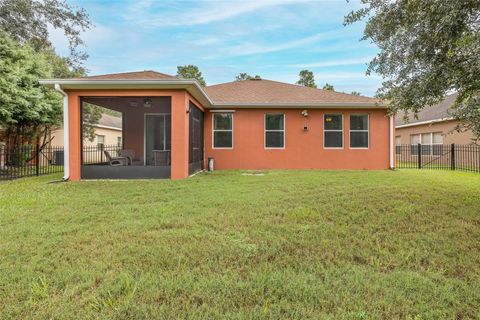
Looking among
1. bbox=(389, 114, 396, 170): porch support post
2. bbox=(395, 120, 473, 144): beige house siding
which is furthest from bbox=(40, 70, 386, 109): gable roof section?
bbox=(395, 120, 473, 144): beige house siding

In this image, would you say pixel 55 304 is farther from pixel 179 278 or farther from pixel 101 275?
pixel 179 278

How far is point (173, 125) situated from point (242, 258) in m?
6.74

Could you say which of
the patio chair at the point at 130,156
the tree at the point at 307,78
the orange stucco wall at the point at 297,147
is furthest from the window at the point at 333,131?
the tree at the point at 307,78

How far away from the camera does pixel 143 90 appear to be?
368 inches

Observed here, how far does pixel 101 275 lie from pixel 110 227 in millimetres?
1530

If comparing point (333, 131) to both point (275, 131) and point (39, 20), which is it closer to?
point (275, 131)

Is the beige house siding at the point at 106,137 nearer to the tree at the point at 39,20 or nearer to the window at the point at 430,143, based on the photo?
the tree at the point at 39,20

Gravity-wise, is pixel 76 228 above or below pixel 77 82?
below

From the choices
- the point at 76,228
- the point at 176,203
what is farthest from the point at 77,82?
the point at 76,228

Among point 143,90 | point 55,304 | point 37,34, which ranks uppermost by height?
point 37,34

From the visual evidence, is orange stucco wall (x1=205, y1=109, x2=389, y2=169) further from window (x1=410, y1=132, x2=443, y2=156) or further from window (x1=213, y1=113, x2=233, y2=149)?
window (x1=410, y1=132, x2=443, y2=156)

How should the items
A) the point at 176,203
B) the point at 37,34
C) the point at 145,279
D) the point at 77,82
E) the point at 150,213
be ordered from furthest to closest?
the point at 37,34, the point at 77,82, the point at 176,203, the point at 150,213, the point at 145,279

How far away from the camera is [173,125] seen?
30.6 ft

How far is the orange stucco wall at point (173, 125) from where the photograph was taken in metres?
9.30
